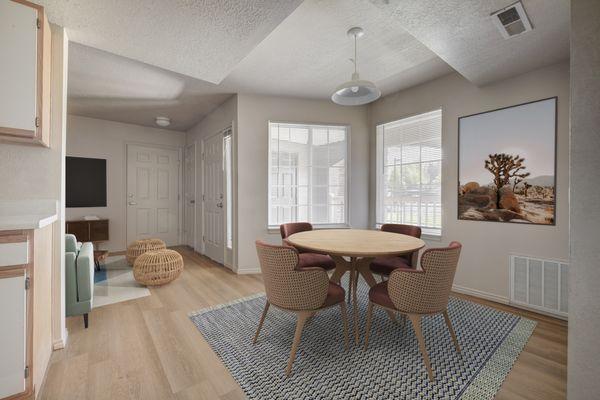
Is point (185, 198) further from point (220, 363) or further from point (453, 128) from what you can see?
point (453, 128)

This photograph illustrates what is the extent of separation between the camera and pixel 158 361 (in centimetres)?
181

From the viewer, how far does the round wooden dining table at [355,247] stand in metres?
1.88

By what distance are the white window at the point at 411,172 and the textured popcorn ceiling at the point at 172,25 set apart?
8.11 ft

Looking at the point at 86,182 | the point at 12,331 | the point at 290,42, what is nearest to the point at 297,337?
the point at 12,331

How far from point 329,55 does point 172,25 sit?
1.50 meters

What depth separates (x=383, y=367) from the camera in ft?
5.71

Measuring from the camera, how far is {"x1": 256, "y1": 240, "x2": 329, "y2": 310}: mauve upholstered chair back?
169 cm

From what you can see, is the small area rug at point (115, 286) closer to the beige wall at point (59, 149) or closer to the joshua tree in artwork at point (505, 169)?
the beige wall at point (59, 149)

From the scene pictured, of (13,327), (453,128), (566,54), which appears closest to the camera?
(13,327)

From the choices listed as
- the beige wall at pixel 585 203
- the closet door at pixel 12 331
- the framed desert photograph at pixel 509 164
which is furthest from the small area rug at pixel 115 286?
the framed desert photograph at pixel 509 164

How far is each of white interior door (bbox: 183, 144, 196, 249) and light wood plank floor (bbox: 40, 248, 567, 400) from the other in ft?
9.49

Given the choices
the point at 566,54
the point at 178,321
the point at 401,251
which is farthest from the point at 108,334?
the point at 566,54

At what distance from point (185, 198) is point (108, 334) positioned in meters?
4.06

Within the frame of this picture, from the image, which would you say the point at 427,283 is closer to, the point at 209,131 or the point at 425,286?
the point at 425,286
